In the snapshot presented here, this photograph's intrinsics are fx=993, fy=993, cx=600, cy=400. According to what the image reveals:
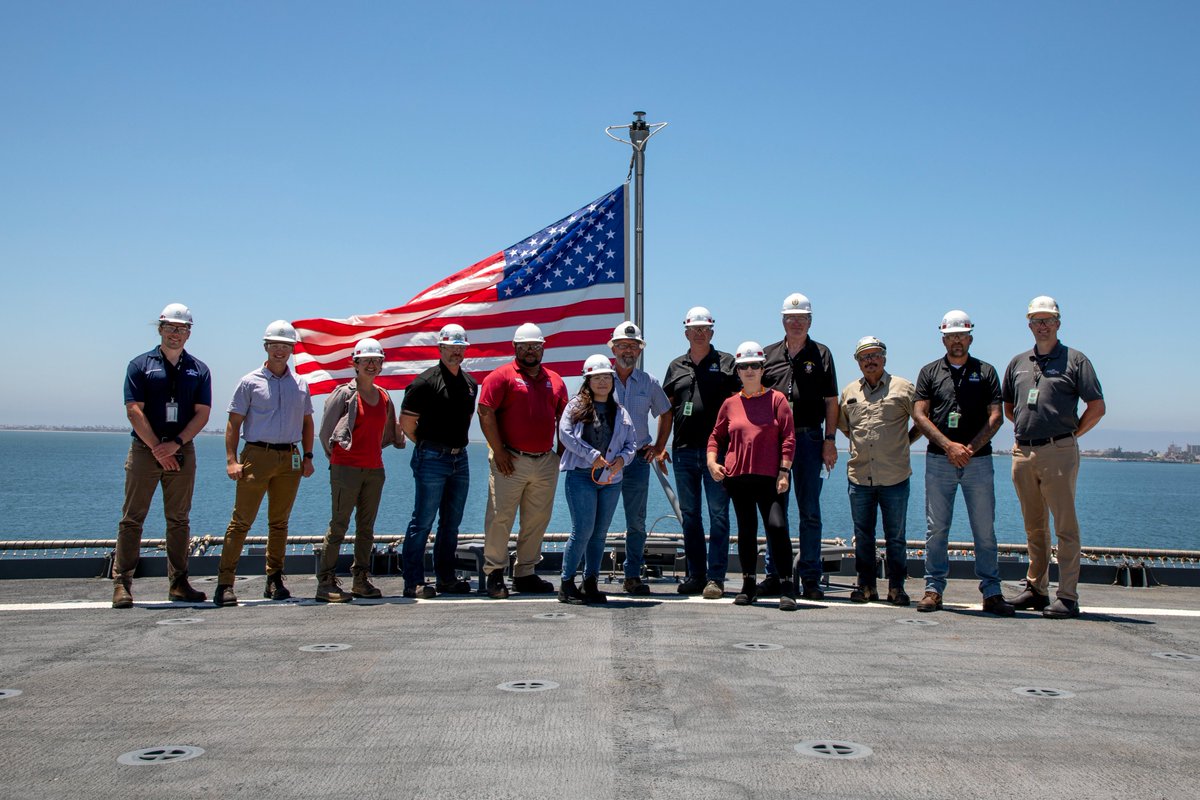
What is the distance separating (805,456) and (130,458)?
4918mm

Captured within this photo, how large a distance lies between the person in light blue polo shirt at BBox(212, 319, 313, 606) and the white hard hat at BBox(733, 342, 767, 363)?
3.25 meters

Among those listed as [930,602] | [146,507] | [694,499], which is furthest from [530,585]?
[930,602]

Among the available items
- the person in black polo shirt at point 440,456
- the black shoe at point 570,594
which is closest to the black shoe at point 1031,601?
the black shoe at point 570,594

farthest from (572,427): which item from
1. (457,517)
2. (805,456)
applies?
(805,456)

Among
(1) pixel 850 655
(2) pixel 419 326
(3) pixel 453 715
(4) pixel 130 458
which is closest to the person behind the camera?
(3) pixel 453 715

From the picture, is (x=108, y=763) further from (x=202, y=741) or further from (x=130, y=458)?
(x=130, y=458)

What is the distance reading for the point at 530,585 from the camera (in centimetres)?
779

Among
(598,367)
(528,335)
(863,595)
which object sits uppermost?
(528,335)

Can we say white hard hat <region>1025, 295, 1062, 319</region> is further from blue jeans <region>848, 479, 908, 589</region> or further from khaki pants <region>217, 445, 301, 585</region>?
khaki pants <region>217, 445, 301, 585</region>

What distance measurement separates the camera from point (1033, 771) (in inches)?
133

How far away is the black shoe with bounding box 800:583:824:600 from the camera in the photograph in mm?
7449

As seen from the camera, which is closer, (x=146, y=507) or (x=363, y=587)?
(x=146, y=507)

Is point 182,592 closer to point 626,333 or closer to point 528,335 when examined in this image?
point 528,335

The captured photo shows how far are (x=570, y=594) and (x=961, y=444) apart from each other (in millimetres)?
2987
